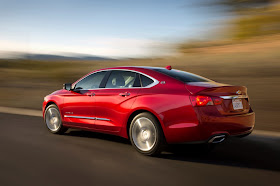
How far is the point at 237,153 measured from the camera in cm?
581

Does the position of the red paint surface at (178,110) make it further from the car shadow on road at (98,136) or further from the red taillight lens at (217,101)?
the car shadow on road at (98,136)

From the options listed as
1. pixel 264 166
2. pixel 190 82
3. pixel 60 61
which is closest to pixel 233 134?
pixel 264 166

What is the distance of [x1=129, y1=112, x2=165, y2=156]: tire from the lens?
539 centimetres

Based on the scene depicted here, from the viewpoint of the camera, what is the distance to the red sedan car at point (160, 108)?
505cm

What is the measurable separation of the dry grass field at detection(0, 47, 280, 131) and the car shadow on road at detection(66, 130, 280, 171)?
7.86 ft

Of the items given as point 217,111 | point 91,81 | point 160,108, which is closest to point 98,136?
point 91,81

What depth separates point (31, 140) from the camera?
→ 6.84 m

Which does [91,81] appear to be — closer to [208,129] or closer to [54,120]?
[54,120]

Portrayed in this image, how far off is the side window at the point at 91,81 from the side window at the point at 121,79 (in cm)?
31

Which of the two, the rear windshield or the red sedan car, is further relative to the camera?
the rear windshield

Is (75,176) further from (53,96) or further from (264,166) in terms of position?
(53,96)

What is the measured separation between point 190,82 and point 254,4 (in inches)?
453

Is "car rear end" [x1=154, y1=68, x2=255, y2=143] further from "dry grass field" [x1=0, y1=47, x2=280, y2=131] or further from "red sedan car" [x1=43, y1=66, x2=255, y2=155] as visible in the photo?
"dry grass field" [x1=0, y1=47, x2=280, y2=131]

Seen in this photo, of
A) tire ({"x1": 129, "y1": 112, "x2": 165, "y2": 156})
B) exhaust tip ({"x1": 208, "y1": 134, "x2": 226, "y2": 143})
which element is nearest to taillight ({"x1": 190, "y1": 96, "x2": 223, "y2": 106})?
exhaust tip ({"x1": 208, "y1": 134, "x2": 226, "y2": 143})
